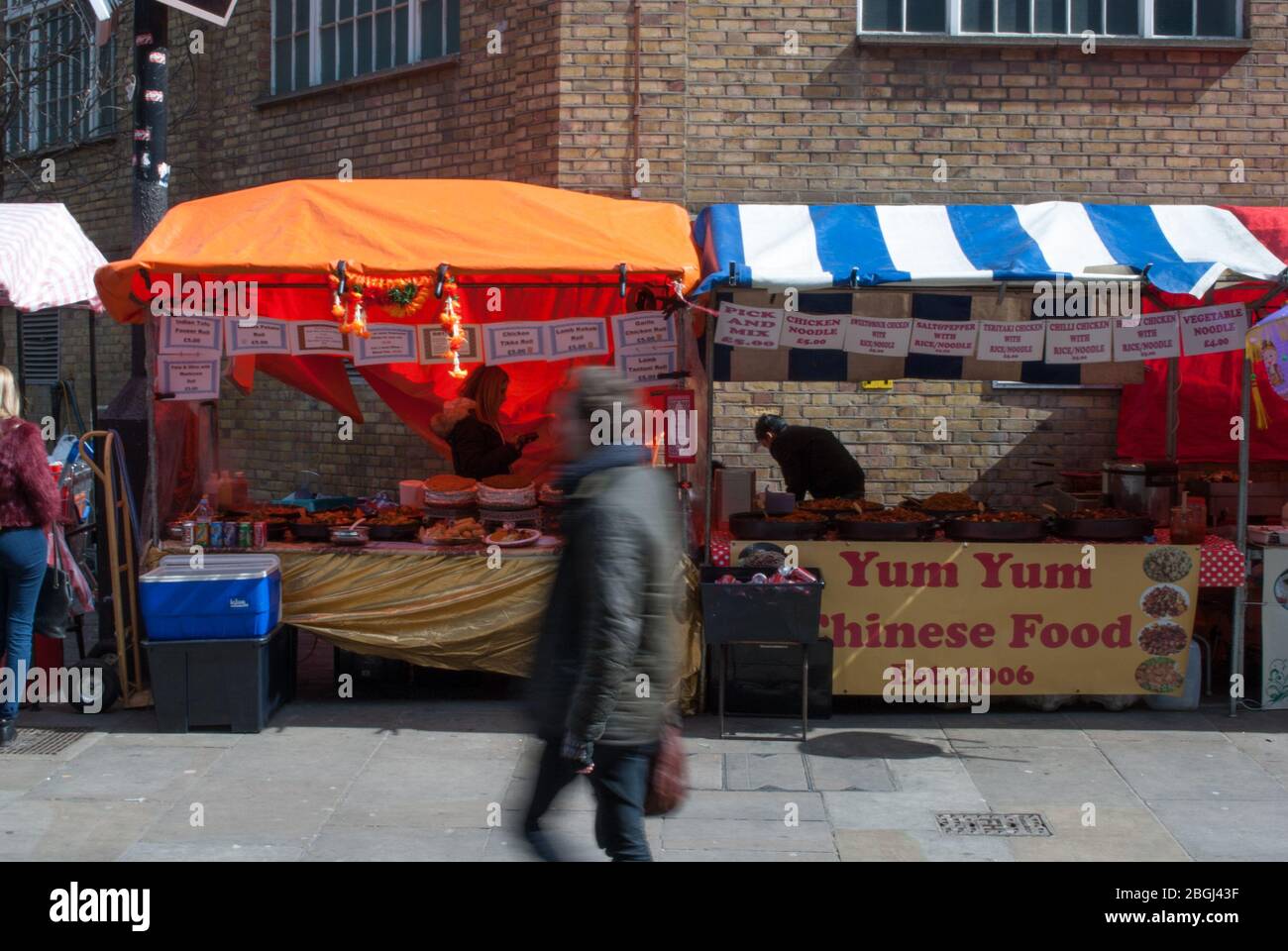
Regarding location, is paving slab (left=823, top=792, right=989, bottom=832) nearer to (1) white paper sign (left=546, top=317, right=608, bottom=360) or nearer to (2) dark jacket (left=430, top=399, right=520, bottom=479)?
(1) white paper sign (left=546, top=317, right=608, bottom=360)

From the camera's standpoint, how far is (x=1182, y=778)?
6.71 metres

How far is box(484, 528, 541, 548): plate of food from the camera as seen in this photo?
792 centimetres

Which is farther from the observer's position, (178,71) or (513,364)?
(178,71)

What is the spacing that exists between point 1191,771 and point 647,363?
12.6ft

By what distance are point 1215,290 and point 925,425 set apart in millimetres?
3170

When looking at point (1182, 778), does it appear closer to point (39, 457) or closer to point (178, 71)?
point (39, 457)

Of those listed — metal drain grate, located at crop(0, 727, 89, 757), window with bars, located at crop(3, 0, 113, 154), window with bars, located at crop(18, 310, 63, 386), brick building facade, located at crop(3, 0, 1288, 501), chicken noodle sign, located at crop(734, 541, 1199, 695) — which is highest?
window with bars, located at crop(3, 0, 113, 154)

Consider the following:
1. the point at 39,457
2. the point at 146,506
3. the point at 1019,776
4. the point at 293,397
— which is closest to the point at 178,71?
the point at 293,397

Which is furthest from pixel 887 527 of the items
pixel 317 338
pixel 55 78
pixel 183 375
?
pixel 55 78

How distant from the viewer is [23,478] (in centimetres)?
692

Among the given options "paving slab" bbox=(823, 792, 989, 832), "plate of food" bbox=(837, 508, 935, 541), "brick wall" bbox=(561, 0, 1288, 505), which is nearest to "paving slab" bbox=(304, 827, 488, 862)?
"paving slab" bbox=(823, 792, 989, 832)

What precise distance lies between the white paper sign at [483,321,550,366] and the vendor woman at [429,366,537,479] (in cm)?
88

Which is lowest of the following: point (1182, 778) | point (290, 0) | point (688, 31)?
point (1182, 778)

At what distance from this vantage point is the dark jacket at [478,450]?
9.12m
